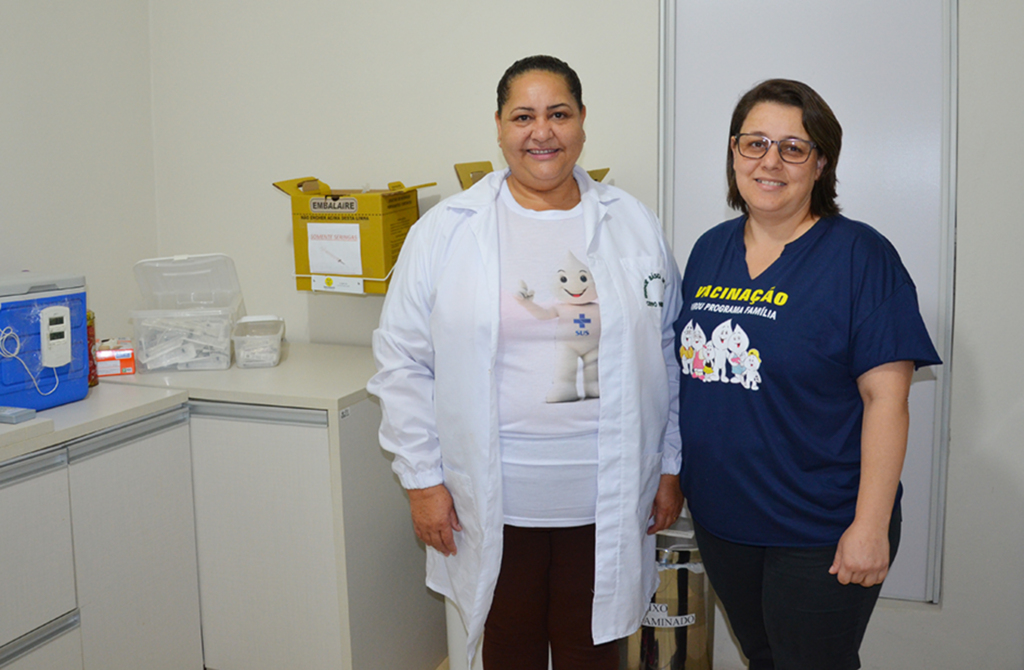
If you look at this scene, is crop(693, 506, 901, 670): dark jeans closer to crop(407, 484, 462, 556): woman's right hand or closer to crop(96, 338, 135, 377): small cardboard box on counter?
crop(407, 484, 462, 556): woman's right hand

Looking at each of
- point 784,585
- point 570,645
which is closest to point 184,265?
point 570,645

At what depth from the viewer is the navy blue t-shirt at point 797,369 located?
4.49ft

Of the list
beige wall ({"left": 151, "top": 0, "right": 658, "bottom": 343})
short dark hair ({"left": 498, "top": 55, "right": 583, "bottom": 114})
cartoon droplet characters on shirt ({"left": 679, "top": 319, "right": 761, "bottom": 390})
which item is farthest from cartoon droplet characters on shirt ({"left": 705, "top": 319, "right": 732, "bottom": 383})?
beige wall ({"left": 151, "top": 0, "right": 658, "bottom": 343})

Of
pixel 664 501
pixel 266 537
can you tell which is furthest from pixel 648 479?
pixel 266 537

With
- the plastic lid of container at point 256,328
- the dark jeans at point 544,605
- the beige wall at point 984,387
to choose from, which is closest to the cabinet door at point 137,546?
the plastic lid of container at point 256,328

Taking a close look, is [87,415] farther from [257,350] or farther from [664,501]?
[664,501]

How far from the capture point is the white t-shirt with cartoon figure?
1.56m

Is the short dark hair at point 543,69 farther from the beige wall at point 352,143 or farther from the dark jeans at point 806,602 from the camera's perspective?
the dark jeans at point 806,602

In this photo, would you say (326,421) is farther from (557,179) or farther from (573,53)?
(573,53)

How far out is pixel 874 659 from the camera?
230cm

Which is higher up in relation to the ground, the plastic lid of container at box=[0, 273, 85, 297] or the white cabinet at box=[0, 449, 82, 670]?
the plastic lid of container at box=[0, 273, 85, 297]

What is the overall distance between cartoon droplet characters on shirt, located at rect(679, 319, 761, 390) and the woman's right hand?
549 millimetres

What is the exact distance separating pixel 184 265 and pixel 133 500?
2.87ft

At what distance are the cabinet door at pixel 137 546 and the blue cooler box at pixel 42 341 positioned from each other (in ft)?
0.62
